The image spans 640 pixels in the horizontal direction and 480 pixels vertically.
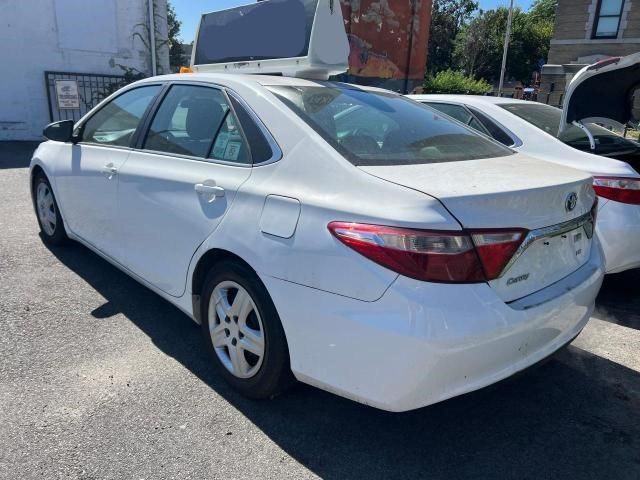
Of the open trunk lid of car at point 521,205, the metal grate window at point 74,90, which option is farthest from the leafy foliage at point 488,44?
the open trunk lid of car at point 521,205

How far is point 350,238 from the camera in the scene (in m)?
1.96

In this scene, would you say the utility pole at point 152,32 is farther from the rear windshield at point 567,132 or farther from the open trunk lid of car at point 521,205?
the open trunk lid of car at point 521,205

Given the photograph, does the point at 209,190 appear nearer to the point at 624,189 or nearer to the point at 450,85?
the point at 624,189

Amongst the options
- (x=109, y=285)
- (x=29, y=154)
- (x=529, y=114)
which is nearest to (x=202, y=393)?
(x=109, y=285)

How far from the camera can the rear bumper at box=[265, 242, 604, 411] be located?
1.85m

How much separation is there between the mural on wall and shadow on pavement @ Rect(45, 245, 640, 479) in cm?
1935

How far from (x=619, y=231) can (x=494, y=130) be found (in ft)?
4.54

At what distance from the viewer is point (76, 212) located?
400cm

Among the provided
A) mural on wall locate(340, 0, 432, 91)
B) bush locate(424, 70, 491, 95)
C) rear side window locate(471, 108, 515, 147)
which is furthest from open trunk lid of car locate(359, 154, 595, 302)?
bush locate(424, 70, 491, 95)

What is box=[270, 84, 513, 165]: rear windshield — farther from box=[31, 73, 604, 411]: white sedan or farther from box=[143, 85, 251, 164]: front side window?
box=[143, 85, 251, 164]: front side window

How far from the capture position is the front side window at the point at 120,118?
3.46 metres

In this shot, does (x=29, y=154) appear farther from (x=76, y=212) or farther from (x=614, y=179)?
(x=614, y=179)

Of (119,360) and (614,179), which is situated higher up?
(614,179)

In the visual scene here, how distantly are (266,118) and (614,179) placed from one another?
2.59m
